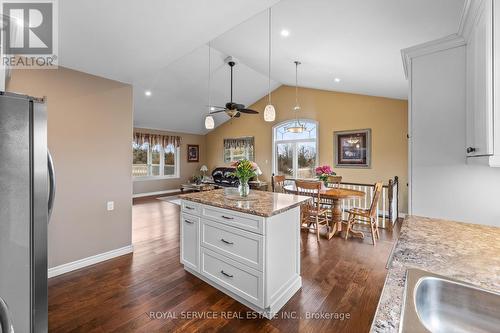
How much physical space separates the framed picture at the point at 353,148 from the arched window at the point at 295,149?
663mm

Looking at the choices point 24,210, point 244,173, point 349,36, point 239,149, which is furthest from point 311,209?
point 239,149

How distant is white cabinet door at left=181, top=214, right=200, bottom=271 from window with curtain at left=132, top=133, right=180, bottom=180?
5.88 m

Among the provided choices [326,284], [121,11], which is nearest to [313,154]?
[326,284]

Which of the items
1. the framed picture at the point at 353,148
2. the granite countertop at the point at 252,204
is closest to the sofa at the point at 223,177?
the framed picture at the point at 353,148

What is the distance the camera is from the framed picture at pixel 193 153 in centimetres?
930

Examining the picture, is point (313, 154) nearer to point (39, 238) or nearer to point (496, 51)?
point (496, 51)

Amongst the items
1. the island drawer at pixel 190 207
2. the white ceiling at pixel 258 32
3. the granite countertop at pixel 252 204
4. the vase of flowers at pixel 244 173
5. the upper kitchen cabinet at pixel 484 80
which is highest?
the white ceiling at pixel 258 32

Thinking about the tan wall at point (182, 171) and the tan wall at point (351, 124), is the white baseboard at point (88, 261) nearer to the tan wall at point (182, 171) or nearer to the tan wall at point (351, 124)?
the tan wall at point (182, 171)

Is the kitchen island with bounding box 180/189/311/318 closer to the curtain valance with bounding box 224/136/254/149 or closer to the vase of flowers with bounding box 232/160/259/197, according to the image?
the vase of flowers with bounding box 232/160/259/197

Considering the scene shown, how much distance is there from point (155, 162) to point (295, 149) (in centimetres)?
511

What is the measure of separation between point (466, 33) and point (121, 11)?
2.63 metres

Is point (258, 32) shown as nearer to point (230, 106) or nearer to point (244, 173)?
point (230, 106)

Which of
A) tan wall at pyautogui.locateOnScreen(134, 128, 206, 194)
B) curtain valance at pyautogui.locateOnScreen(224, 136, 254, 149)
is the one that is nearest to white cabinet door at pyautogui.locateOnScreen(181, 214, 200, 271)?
curtain valance at pyautogui.locateOnScreen(224, 136, 254, 149)

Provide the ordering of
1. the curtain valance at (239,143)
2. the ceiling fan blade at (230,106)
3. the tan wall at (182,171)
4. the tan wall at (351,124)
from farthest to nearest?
the curtain valance at (239,143) → the tan wall at (182,171) → the tan wall at (351,124) → the ceiling fan blade at (230,106)
